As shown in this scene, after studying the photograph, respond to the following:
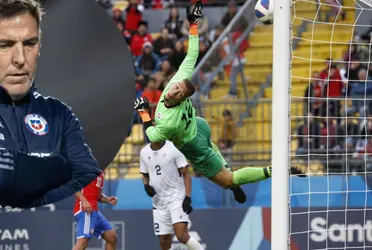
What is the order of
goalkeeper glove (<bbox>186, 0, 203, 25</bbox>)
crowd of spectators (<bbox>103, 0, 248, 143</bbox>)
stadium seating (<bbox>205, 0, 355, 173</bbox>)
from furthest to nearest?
crowd of spectators (<bbox>103, 0, 248, 143</bbox>), stadium seating (<bbox>205, 0, 355, 173</bbox>), goalkeeper glove (<bbox>186, 0, 203, 25</bbox>)

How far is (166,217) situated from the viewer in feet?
47.0

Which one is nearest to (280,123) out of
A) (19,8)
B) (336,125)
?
(19,8)

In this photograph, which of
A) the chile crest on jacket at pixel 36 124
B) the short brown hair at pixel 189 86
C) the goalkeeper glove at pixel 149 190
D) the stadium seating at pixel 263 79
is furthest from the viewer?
the stadium seating at pixel 263 79

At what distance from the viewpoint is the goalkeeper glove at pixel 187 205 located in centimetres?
1383

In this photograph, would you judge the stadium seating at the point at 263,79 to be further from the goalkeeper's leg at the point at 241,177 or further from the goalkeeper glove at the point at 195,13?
the goalkeeper glove at the point at 195,13

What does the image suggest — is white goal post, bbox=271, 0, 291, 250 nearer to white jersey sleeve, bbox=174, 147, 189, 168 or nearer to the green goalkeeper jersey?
the green goalkeeper jersey

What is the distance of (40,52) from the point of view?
6934 millimetres

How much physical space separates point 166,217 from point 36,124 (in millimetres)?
7687

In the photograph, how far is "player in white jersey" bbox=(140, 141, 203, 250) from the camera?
14.1 meters

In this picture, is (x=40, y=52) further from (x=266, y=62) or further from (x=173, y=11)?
(x=173, y=11)

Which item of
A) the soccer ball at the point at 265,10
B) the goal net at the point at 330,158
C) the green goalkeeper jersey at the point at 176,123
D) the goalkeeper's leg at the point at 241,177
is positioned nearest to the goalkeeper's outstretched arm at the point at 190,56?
the green goalkeeper jersey at the point at 176,123

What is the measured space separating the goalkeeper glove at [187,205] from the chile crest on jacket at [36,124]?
23.4ft

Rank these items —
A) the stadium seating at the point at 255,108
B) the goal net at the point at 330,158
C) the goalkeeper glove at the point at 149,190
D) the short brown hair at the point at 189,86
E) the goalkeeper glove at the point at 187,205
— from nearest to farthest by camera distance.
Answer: the short brown hair at the point at 189,86 → the goalkeeper glove at the point at 187,205 → the goalkeeper glove at the point at 149,190 → the goal net at the point at 330,158 → the stadium seating at the point at 255,108

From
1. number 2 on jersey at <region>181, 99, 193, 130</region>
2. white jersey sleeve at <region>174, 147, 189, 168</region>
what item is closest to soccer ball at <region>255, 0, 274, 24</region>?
number 2 on jersey at <region>181, 99, 193, 130</region>
